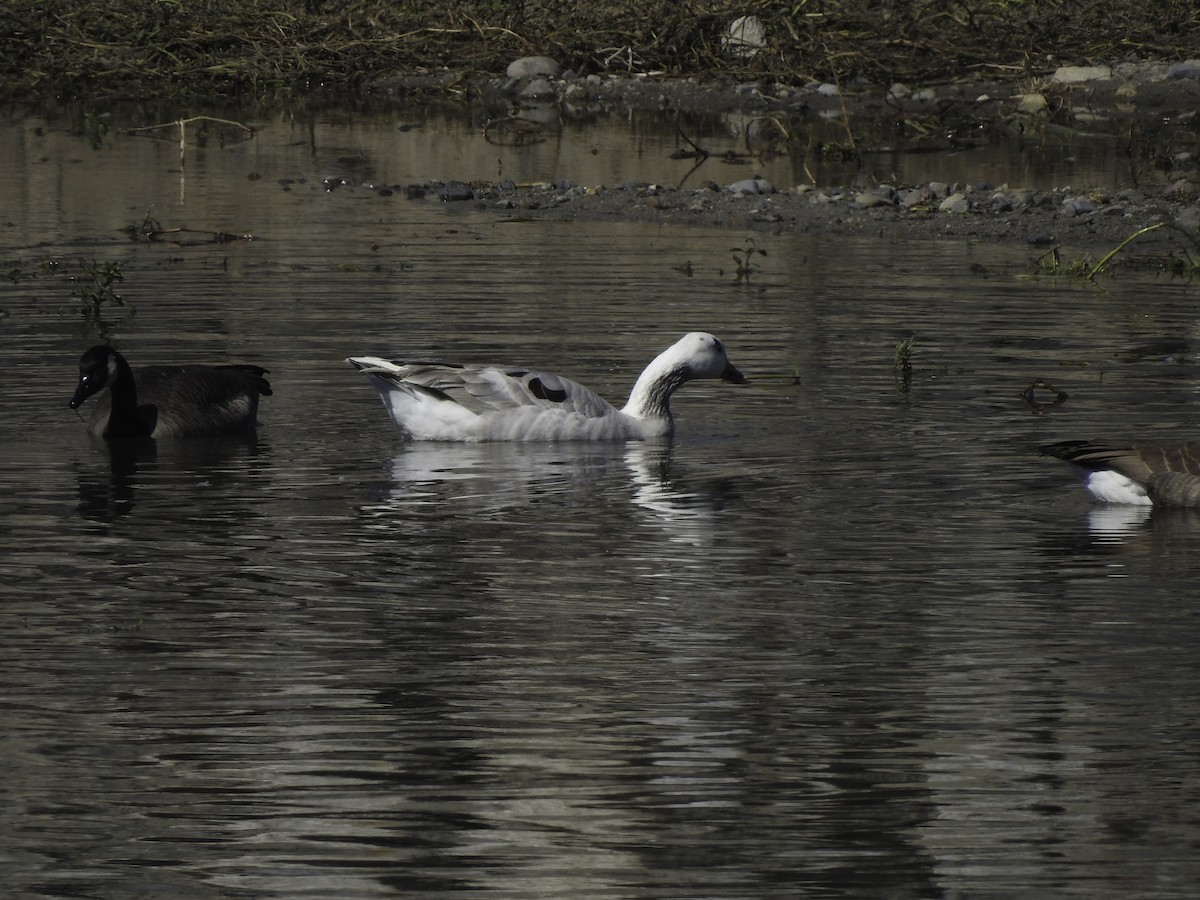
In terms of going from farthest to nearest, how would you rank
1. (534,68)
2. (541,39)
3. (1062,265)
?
(541,39) < (534,68) < (1062,265)

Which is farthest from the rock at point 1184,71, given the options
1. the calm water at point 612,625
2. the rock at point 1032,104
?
the calm water at point 612,625

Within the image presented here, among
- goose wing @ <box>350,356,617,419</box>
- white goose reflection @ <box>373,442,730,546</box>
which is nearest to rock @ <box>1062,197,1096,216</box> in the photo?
white goose reflection @ <box>373,442,730,546</box>

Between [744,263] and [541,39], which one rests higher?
[541,39]

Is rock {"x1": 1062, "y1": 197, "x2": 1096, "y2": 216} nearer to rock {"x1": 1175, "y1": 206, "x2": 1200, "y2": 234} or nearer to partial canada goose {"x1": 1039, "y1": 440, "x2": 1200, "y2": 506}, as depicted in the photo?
rock {"x1": 1175, "y1": 206, "x2": 1200, "y2": 234}

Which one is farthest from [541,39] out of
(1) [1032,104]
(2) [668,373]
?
(2) [668,373]

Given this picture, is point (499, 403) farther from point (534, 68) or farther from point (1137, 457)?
point (534, 68)

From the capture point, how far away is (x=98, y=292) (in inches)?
634

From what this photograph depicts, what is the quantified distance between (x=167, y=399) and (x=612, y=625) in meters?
5.27

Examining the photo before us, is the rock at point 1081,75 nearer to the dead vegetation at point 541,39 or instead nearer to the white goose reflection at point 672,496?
the dead vegetation at point 541,39

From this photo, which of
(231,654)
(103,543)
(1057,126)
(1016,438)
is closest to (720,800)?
(231,654)

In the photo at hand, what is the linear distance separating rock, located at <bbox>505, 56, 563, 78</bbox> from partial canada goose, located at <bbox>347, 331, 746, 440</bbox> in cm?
2496

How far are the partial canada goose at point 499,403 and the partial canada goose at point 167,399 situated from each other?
883 millimetres

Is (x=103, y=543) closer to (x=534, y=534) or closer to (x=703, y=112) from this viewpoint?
(x=534, y=534)

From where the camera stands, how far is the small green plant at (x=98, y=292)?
633 inches
